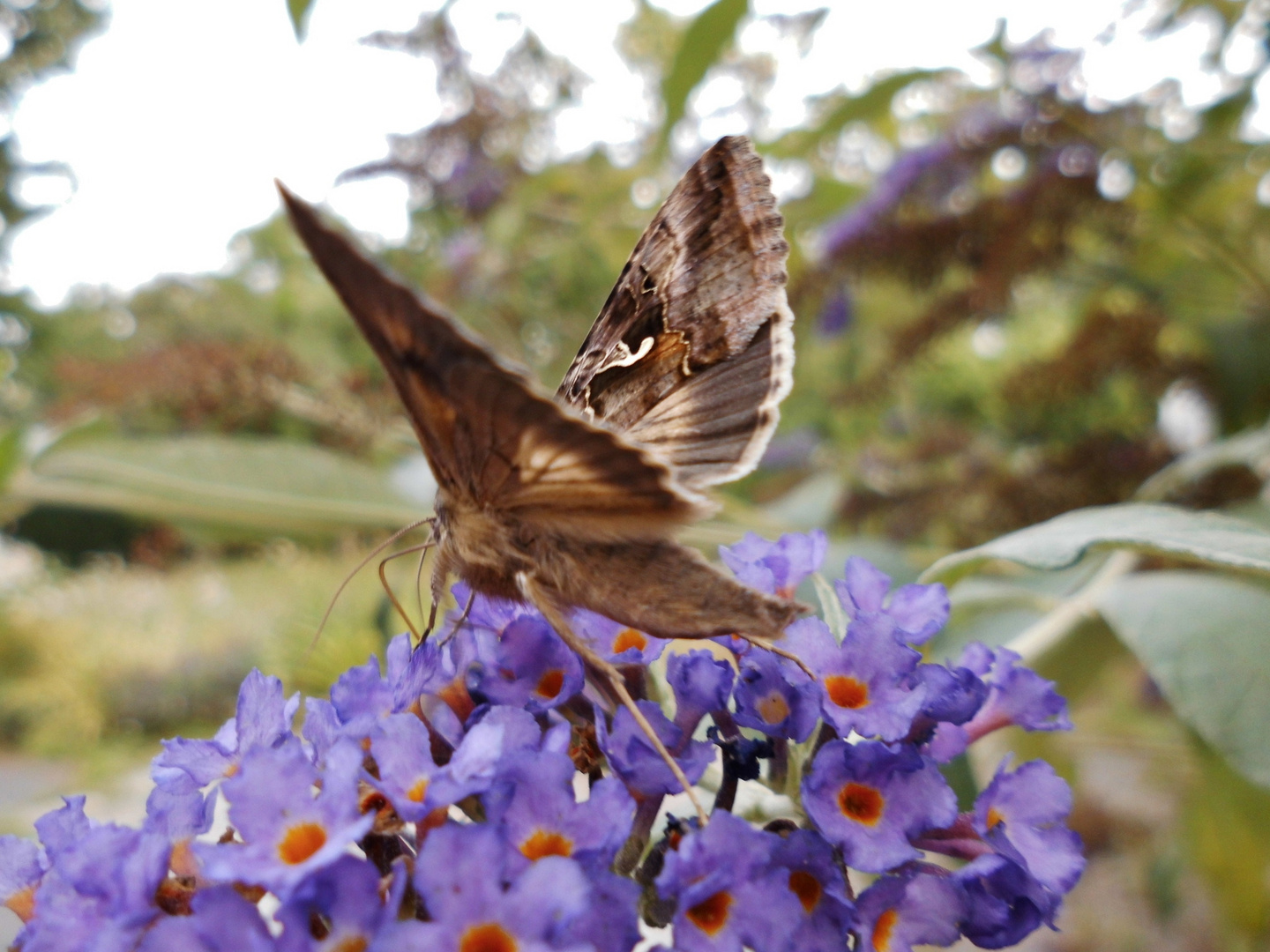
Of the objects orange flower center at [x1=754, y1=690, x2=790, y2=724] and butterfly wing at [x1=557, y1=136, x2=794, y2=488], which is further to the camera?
butterfly wing at [x1=557, y1=136, x2=794, y2=488]

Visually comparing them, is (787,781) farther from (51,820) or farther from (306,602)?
(306,602)

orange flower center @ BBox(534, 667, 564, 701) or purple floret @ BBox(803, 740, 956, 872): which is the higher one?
orange flower center @ BBox(534, 667, 564, 701)

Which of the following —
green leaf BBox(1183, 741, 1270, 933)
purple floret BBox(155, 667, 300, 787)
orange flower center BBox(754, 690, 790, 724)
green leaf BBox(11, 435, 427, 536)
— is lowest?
green leaf BBox(1183, 741, 1270, 933)

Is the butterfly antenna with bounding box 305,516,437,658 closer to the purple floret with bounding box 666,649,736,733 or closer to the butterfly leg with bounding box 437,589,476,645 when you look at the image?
the butterfly leg with bounding box 437,589,476,645

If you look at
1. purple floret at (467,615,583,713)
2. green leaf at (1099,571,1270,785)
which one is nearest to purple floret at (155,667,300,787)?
purple floret at (467,615,583,713)

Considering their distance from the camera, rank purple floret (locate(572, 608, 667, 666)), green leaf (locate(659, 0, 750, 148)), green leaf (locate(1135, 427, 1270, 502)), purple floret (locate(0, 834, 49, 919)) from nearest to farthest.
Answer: purple floret (locate(0, 834, 49, 919)), purple floret (locate(572, 608, 667, 666)), green leaf (locate(1135, 427, 1270, 502)), green leaf (locate(659, 0, 750, 148))

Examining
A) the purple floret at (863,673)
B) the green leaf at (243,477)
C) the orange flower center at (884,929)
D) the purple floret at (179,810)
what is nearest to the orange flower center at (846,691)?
the purple floret at (863,673)

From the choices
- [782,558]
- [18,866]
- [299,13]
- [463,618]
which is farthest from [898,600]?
[299,13]

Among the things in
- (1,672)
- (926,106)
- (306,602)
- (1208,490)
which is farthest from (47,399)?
(1208,490)
